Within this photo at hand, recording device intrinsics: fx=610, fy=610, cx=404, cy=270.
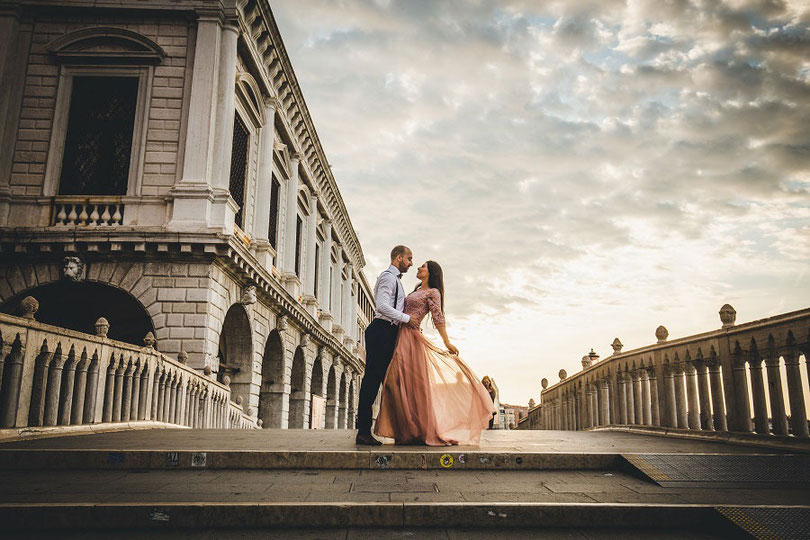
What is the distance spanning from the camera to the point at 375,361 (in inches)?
250

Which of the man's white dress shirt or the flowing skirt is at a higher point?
the man's white dress shirt

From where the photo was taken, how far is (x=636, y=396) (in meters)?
10.1

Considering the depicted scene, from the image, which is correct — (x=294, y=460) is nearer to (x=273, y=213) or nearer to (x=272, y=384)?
(x=272, y=384)

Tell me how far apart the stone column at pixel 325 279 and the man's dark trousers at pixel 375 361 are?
25.1m

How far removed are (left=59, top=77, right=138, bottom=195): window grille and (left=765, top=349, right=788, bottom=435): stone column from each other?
15357 millimetres

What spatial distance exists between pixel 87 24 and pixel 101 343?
12775mm

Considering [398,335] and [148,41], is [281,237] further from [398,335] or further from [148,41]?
[398,335]

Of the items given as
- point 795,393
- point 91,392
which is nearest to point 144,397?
point 91,392

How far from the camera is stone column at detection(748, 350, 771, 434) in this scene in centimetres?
663

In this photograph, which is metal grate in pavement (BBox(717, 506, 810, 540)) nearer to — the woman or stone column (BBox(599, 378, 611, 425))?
the woman

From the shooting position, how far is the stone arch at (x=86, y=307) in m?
15.3

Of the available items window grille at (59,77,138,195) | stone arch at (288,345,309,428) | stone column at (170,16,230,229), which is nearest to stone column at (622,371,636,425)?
stone column at (170,16,230,229)

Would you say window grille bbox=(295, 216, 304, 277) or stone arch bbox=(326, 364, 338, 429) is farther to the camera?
stone arch bbox=(326, 364, 338, 429)

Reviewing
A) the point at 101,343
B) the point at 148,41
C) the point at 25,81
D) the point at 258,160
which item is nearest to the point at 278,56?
the point at 258,160
